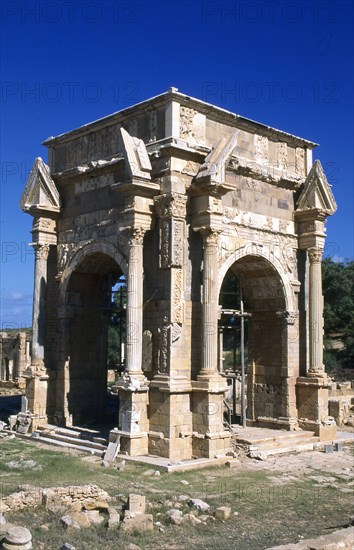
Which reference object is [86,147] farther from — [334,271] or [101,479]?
[334,271]

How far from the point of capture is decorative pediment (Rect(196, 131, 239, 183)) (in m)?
13.5

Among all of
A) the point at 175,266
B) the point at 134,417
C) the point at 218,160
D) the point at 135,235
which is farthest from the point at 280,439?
the point at 218,160

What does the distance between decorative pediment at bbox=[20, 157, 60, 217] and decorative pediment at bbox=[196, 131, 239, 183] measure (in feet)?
15.1

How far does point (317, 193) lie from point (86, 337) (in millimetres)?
6979

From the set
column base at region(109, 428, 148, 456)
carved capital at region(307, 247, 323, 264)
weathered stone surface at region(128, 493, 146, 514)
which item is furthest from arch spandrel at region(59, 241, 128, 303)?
weathered stone surface at region(128, 493, 146, 514)

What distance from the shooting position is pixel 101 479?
36.3 ft

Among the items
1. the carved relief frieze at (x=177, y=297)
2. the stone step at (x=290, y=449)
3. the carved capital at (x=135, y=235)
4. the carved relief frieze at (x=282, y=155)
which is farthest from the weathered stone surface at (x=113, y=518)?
the carved relief frieze at (x=282, y=155)

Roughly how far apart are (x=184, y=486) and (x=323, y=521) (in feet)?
8.95

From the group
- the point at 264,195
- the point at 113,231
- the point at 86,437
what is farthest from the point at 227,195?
the point at 86,437

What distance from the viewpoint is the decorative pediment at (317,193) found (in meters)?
16.3

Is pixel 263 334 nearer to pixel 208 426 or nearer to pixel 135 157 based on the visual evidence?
pixel 208 426

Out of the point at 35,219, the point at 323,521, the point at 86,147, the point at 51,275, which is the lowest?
the point at 323,521

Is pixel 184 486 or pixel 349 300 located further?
pixel 349 300

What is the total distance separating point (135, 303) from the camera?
13.5 metres
